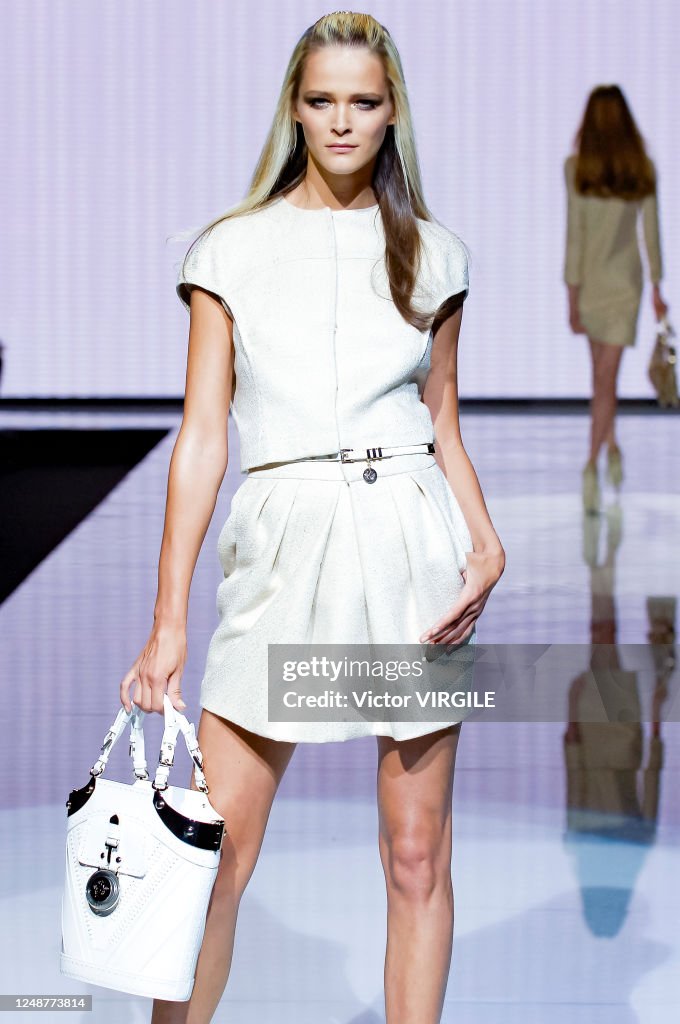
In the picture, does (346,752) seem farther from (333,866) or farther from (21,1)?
(21,1)

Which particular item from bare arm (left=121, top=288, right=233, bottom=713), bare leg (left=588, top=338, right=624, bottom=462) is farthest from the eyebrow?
bare leg (left=588, top=338, right=624, bottom=462)

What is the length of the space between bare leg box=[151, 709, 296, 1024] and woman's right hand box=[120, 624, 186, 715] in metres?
0.11

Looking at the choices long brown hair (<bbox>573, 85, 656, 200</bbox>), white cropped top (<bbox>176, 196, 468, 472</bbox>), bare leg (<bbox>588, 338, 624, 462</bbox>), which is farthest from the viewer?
bare leg (<bbox>588, 338, 624, 462</bbox>)

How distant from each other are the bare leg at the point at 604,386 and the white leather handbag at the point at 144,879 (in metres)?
6.98

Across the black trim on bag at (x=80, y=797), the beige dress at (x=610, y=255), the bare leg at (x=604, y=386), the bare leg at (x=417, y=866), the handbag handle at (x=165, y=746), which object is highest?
the handbag handle at (x=165, y=746)

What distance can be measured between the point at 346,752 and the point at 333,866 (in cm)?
89

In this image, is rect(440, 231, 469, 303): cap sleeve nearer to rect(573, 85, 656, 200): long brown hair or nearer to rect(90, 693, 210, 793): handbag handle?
rect(90, 693, 210, 793): handbag handle

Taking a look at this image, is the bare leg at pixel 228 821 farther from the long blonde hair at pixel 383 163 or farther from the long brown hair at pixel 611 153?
the long brown hair at pixel 611 153

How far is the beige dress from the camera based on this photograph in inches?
329

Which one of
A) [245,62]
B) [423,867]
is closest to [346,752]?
[423,867]

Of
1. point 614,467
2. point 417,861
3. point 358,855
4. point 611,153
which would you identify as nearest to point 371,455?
point 417,861

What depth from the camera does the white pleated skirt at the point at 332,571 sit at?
6.34 feet

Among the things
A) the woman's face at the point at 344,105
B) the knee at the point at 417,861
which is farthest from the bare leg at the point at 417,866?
the woman's face at the point at 344,105

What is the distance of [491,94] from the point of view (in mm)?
13258
